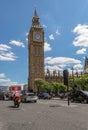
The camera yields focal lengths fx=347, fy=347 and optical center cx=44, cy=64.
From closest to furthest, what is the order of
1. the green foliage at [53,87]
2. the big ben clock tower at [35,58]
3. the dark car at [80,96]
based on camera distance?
the dark car at [80,96] → the green foliage at [53,87] → the big ben clock tower at [35,58]

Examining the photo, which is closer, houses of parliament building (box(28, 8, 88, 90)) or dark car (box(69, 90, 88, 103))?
dark car (box(69, 90, 88, 103))

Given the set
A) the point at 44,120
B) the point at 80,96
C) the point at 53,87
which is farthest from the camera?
the point at 53,87

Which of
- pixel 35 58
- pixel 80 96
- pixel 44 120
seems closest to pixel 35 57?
pixel 35 58

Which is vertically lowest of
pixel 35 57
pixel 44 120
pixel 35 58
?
pixel 44 120

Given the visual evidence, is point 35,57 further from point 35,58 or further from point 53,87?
point 53,87

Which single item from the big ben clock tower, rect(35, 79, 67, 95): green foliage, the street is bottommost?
the street

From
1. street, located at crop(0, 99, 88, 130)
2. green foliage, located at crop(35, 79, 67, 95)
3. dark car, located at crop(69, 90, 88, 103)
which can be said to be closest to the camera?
street, located at crop(0, 99, 88, 130)

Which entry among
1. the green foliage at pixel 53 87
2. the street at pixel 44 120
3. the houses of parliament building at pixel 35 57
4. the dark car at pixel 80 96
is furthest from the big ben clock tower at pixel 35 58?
the street at pixel 44 120

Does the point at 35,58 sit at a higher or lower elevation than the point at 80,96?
higher

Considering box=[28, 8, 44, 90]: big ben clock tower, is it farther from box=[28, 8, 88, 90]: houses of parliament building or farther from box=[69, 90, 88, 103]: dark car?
box=[69, 90, 88, 103]: dark car

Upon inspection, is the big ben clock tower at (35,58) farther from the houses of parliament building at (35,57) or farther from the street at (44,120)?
the street at (44,120)

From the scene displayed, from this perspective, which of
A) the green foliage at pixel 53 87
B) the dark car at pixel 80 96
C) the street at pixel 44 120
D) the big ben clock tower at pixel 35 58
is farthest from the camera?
the big ben clock tower at pixel 35 58

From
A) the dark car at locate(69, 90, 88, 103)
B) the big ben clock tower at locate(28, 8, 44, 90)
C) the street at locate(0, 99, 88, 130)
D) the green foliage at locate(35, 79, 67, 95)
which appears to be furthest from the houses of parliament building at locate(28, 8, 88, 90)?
the street at locate(0, 99, 88, 130)

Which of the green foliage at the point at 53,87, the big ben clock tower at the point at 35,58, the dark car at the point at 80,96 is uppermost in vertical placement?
the big ben clock tower at the point at 35,58
